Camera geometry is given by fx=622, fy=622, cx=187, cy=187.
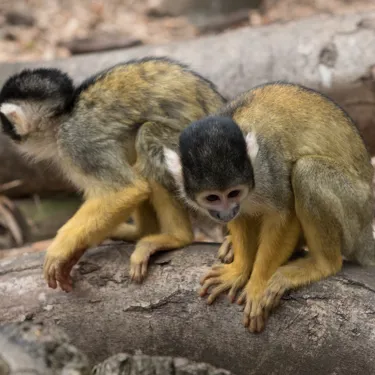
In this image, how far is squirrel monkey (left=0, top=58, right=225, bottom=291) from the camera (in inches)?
160

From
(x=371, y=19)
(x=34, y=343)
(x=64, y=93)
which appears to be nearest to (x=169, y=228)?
(x=64, y=93)

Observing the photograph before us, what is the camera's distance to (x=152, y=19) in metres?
11.2

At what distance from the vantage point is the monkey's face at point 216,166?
3.27m

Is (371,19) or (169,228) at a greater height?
(371,19)

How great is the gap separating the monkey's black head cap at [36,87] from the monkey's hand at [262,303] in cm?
194

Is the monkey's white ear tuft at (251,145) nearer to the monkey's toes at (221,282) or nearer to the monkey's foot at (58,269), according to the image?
the monkey's toes at (221,282)

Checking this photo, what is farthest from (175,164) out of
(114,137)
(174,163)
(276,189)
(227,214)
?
(114,137)

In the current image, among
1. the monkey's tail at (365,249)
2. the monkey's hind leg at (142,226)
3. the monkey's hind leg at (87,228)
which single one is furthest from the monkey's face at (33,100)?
the monkey's tail at (365,249)

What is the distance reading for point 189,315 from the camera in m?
3.71

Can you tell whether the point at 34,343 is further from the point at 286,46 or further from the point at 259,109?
the point at 286,46

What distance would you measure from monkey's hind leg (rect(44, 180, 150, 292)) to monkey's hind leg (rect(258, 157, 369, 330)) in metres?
1.08

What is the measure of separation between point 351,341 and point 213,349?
0.80m

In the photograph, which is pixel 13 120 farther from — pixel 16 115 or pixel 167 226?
pixel 167 226

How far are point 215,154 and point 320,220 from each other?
0.76m
